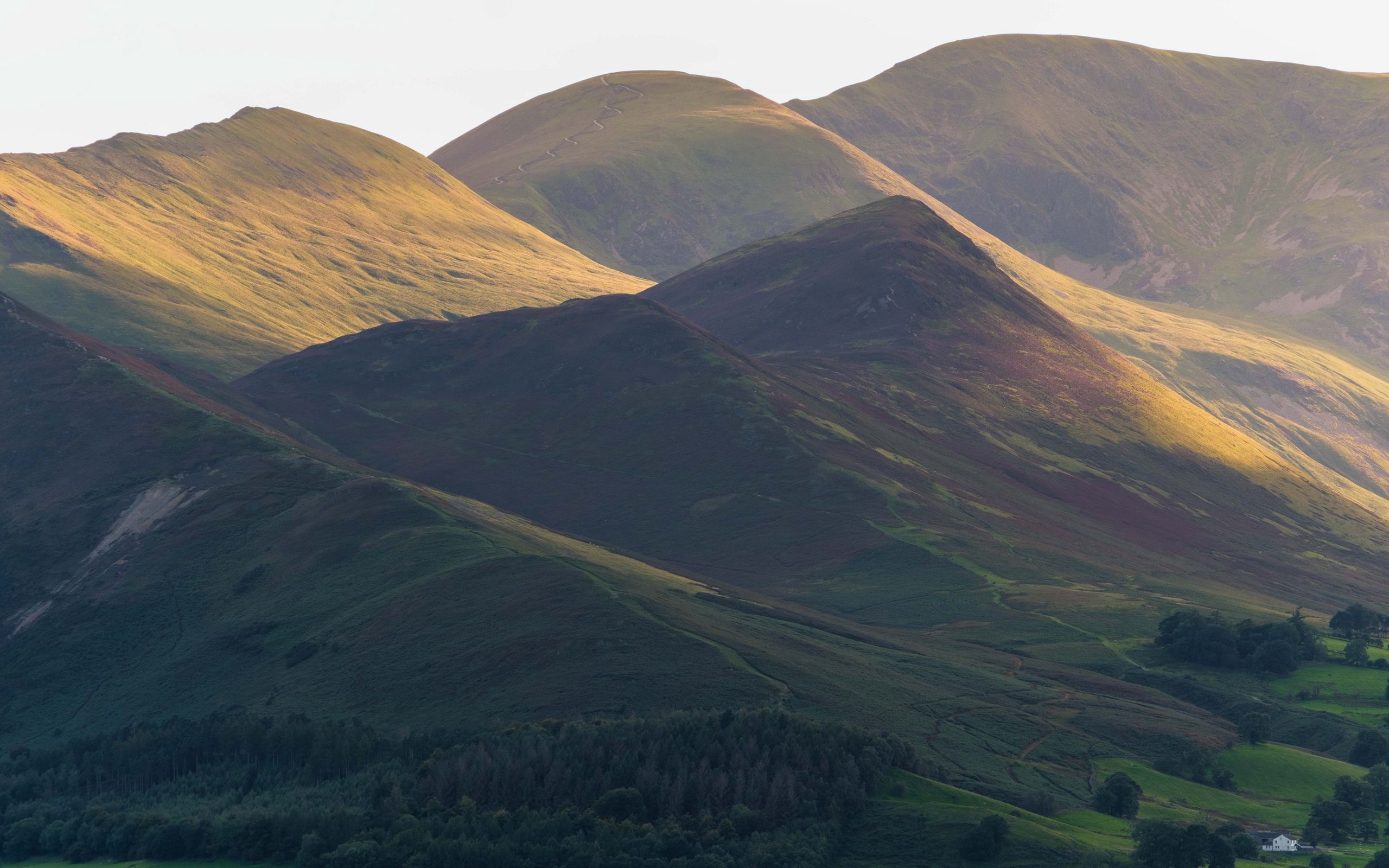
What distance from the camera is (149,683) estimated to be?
6629 inches

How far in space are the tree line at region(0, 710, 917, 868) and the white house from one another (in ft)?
101

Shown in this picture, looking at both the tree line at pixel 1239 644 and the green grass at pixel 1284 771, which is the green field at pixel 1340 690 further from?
the green grass at pixel 1284 771

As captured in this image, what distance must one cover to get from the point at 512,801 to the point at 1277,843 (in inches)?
2626

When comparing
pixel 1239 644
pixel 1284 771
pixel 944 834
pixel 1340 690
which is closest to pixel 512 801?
pixel 944 834

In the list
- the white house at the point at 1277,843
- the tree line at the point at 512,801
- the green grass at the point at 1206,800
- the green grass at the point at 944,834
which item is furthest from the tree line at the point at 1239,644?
the tree line at the point at 512,801

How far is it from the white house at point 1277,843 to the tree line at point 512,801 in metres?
30.9

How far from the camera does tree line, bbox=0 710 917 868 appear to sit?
110 m

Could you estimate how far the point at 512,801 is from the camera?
119m

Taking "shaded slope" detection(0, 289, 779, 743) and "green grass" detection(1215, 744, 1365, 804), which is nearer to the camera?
"shaded slope" detection(0, 289, 779, 743)

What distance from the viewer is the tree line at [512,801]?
11031 centimetres

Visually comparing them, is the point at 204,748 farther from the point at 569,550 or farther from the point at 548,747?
the point at 569,550

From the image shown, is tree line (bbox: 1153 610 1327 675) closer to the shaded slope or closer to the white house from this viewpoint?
the shaded slope

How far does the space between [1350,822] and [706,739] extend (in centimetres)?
5842

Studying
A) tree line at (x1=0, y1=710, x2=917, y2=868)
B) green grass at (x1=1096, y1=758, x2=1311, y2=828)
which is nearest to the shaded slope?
tree line at (x1=0, y1=710, x2=917, y2=868)
